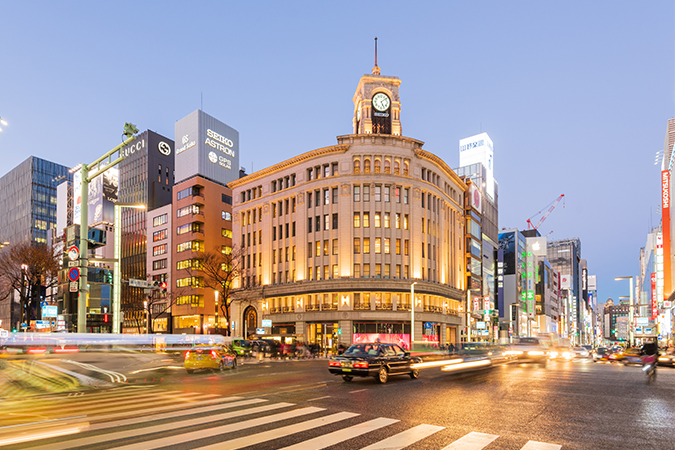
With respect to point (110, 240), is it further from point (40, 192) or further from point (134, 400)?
point (134, 400)

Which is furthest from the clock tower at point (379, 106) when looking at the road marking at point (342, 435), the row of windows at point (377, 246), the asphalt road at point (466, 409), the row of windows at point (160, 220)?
the road marking at point (342, 435)

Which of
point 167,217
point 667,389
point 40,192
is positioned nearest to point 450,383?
point 667,389

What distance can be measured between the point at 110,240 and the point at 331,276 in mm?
66133

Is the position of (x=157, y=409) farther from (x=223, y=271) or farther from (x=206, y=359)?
(x=223, y=271)

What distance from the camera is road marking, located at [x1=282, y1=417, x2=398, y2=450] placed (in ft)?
28.3

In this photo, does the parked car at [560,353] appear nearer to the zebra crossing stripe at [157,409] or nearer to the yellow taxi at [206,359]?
the yellow taxi at [206,359]

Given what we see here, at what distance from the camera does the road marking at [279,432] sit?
28.3 feet

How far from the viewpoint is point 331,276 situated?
6397cm

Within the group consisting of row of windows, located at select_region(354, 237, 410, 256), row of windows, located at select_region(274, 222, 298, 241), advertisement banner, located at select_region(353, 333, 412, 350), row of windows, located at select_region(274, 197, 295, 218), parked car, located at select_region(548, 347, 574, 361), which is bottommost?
advertisement banner, located at select_region(353, 333, 412, 350)

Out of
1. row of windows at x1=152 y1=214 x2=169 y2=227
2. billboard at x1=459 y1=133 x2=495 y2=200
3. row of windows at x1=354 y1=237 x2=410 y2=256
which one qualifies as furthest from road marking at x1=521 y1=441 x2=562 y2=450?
billboard at x1=459 y1=133 x2=495 y2=200

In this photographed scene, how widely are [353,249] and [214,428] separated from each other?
53.8 meters

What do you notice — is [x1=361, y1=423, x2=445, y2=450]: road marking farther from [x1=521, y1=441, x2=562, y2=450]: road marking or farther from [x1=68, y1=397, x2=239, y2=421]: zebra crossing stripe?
[x1=68, y1=397, x2=239, y2=421]: zebra crossing stripe

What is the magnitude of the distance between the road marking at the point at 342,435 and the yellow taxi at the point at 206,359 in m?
16.8

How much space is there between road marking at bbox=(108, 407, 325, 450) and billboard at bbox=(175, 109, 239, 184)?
88808 mm
